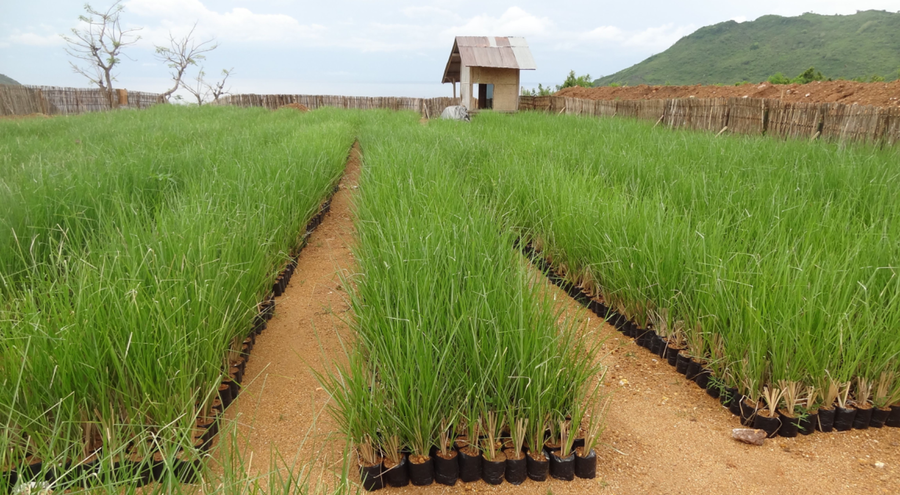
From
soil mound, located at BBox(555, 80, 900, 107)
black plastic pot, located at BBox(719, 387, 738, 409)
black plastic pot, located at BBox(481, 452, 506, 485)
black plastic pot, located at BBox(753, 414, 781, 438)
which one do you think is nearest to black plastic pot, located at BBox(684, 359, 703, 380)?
black plastic pot, located at BBox(719, 387, 738, 409)

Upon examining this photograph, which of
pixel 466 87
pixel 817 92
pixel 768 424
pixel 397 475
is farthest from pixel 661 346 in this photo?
pixel 466 87

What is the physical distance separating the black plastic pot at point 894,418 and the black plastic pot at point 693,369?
0.56 metres

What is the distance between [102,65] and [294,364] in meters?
23.6

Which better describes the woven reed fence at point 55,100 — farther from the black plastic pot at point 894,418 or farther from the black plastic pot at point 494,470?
the black plastic pot at point 894,418

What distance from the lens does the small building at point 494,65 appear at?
1770cm

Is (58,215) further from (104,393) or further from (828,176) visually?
(828,176)

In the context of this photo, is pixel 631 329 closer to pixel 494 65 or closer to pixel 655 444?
pixel 655 444

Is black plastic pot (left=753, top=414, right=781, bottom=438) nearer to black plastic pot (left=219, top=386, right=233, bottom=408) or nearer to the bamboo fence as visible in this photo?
black plastic pot (left=219, top=386, right=233, bottom=408)

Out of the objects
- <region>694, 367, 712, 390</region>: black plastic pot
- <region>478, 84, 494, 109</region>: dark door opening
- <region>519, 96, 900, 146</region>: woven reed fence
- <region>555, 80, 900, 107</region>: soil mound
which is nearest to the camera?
<region>694, 367, 712, 390</region>: black plastic pot

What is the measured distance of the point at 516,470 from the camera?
137cm

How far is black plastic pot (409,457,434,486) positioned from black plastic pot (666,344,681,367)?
3.87ft

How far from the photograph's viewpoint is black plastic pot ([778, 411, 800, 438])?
5.16ft

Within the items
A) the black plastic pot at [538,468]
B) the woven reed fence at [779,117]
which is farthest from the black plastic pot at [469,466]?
the woven reed fence at [779,117]

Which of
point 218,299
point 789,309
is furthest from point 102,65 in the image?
point 789,309
